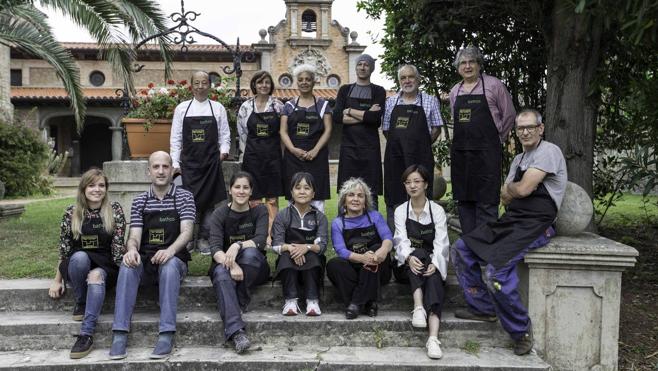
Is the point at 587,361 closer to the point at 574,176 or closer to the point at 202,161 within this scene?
the point at 574,176

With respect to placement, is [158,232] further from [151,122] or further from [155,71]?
[155,71]

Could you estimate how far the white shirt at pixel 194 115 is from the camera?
16.3ft

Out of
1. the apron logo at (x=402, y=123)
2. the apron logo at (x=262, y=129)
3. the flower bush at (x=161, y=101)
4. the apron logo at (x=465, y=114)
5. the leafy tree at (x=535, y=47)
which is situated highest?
the leafy tree at (x=535, y=47)

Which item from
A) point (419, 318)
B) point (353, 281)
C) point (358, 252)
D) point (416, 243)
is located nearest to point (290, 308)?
point (353, 281)

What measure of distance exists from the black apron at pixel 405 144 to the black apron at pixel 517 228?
922mm

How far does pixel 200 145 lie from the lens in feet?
16.1

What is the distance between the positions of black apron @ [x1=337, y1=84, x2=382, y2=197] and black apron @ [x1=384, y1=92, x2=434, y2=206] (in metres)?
0.15

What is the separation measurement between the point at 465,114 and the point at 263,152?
1.86 metres

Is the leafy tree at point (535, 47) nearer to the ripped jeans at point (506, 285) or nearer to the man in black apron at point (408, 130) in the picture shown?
the man in black apron at point (408, 130)

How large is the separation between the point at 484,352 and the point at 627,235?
14.2 feet

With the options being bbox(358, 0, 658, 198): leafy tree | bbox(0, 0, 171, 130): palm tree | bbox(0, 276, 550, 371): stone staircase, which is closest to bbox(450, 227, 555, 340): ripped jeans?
bbox(0, 276, 550, 371): stone staircase

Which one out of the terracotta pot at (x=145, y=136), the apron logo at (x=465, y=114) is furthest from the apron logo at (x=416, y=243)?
the terracotta pot at (x=145, y=136)

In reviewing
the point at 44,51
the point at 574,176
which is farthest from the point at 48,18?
the point at 574,176

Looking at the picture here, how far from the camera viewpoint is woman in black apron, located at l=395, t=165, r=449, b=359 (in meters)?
3.81
